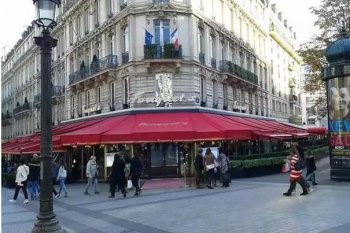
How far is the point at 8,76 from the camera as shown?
6188 centimetres

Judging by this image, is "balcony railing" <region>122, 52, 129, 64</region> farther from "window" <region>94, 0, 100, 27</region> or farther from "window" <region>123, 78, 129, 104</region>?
"window" <region>94, 0, 100, 27</region>

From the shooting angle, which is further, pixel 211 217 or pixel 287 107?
pixel 287 107

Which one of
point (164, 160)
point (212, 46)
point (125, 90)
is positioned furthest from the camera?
point (212, 46)

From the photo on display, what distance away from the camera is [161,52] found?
23391 millimetres

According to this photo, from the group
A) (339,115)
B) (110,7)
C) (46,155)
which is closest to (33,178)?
(46,155)

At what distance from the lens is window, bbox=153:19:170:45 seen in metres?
23.9

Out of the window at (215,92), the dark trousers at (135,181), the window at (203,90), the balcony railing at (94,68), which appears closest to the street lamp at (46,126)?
the dark trousers at (135,181)

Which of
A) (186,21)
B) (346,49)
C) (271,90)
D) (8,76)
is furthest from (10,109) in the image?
(346,49)

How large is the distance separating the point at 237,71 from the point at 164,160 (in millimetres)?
11042

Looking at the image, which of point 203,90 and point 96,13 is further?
point 96,13

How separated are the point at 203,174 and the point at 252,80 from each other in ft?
60.4

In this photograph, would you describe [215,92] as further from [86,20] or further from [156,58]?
[86,20]

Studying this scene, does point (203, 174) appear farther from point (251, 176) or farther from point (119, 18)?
point (119, 18)

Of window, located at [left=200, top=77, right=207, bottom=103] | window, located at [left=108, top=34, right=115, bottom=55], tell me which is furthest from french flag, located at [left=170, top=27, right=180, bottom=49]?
window, located at [left=108, top=34, right=115, bottom=55]
